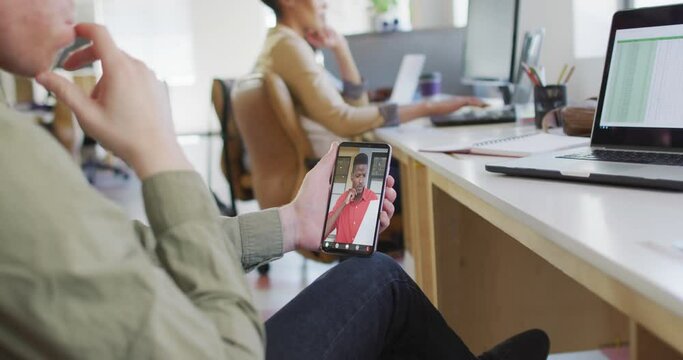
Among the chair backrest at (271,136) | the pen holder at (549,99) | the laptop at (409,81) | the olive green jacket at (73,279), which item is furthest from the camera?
the laptop at (409,81)

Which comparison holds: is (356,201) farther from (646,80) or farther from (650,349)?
(646,80)

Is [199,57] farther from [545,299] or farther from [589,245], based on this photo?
[589,245]

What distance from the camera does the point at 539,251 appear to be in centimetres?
88

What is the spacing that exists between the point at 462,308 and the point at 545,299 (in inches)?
9.1

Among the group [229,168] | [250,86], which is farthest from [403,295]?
[229,168]

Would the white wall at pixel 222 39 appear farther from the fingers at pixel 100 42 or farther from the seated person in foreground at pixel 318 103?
the fingers at pixel 100 42

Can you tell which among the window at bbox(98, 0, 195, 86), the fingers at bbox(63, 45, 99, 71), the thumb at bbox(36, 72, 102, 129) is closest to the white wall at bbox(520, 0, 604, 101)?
the fingers at bbox(63, 45, 99, 71)

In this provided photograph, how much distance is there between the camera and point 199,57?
8.22 meters

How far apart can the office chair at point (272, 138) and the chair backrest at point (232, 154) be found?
0.46 meters

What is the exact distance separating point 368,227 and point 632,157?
1.45 ft

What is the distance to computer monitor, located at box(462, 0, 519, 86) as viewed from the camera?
2301mm

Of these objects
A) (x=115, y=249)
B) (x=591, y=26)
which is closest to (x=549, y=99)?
(x=591, y=26)

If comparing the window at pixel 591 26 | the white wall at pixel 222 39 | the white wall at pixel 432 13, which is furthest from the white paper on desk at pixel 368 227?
the white wall at pixel 222 39

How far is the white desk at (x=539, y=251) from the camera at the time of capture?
66cm
